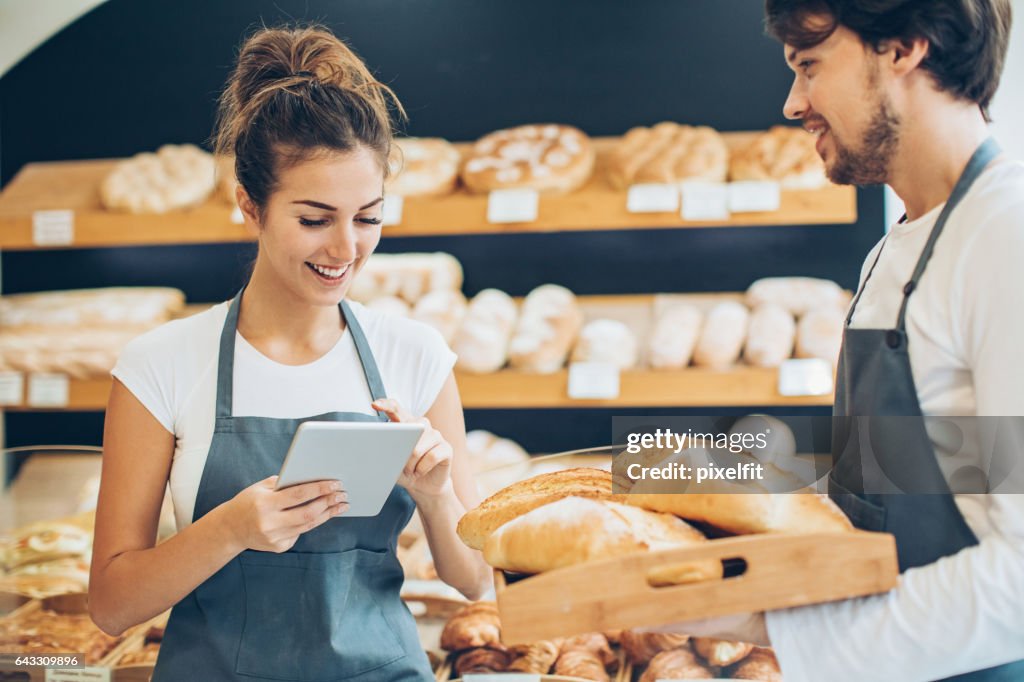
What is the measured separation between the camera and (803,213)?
2.68 meters

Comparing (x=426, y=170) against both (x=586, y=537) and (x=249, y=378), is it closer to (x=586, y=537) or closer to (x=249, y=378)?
(x=249, y=378)

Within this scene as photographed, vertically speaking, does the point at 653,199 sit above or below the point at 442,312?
above

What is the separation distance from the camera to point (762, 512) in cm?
107

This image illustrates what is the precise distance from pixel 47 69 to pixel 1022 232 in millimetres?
3423

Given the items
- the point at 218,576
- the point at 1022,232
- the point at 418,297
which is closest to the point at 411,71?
the point at 418,297

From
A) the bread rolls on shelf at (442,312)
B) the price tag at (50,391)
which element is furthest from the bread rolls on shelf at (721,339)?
the price tag at (50,391)

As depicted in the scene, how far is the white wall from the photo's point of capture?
3.30 meters

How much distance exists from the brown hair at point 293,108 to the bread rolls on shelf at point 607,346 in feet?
4.57

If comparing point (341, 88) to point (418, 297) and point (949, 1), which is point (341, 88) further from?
point (418, 297)

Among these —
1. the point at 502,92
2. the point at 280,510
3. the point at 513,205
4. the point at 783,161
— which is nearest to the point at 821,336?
the point at 783,161

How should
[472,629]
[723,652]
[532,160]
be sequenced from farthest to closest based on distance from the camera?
[532,160], [472,629], [723,652]

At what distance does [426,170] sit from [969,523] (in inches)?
87.2

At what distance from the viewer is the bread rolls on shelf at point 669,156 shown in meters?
2.82

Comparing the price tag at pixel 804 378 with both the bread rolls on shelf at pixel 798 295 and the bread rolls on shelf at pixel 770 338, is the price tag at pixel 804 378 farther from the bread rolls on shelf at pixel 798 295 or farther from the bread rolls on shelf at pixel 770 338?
the bread rolls on shelf at pixel 798 295
